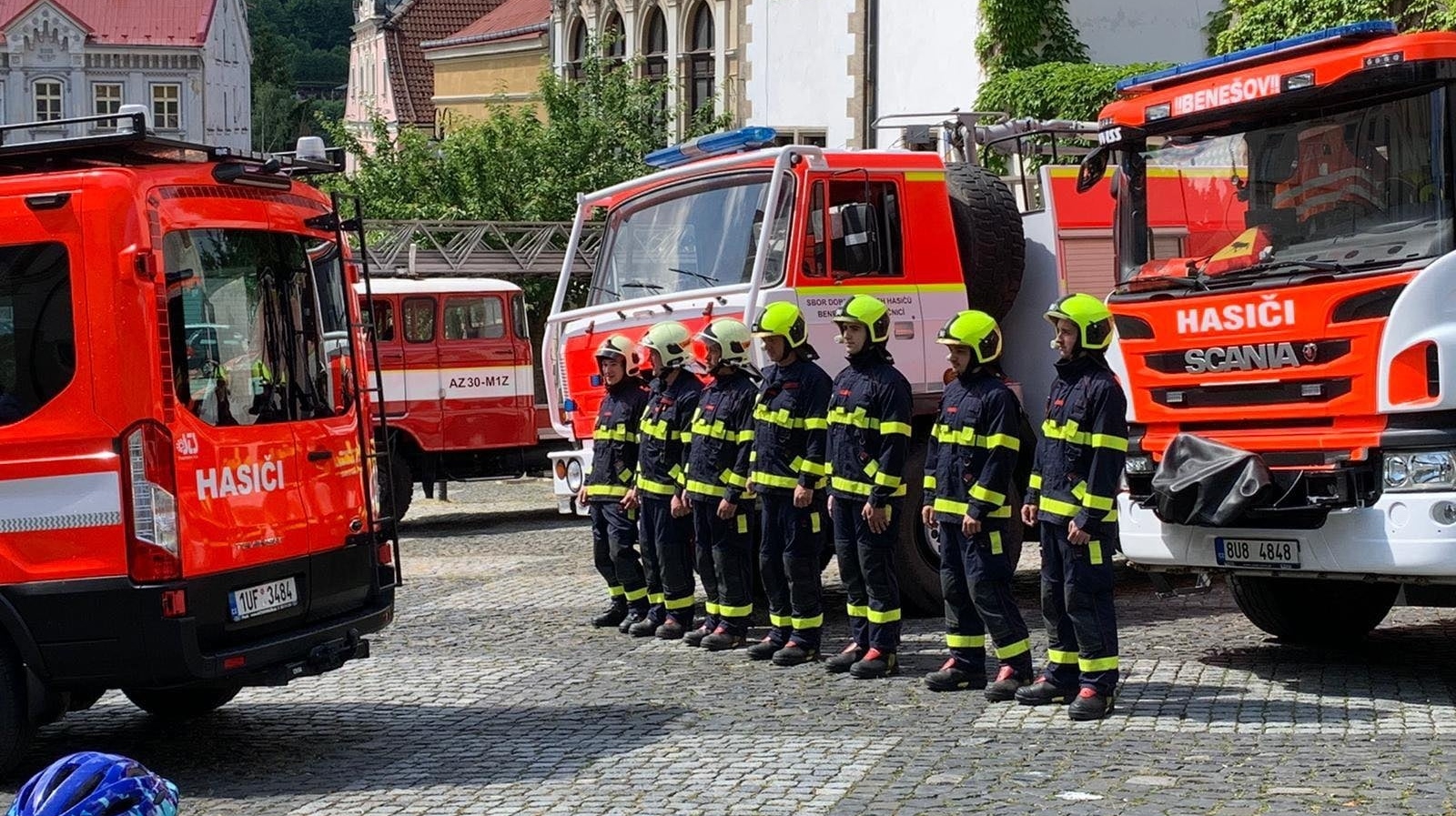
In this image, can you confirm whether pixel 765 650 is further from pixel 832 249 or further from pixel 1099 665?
pixel 1099 665

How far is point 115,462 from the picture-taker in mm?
7523

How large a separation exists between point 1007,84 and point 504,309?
8499 mm

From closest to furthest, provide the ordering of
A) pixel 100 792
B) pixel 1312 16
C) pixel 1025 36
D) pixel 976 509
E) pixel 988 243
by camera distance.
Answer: pixel 100 792
pixel 976 509
pixel 988 243
pixel 1312 16
pixel 1025 36

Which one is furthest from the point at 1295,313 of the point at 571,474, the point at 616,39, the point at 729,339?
the point at 616,39

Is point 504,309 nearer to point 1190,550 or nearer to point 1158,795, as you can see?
point 1190,550

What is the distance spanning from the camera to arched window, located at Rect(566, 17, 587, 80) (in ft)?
137

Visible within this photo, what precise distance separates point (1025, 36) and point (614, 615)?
636 inches

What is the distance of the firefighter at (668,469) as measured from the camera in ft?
38.0

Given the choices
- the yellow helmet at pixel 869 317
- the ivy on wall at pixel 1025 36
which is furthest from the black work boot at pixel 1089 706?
the ivy on wall at pixel 1025 36

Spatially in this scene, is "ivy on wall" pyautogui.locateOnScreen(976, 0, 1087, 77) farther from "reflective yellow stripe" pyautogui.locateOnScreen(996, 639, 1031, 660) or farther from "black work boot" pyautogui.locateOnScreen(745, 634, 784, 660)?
"reflective yellow stripe" pyautogui.locateOnScreen(996, 639, 1031, 660)

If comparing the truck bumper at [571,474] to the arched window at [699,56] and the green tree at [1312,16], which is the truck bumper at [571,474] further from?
the arched window at [699,56]

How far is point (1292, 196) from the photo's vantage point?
9273 mm

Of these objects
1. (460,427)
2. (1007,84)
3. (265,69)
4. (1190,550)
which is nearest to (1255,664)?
(1190,550)

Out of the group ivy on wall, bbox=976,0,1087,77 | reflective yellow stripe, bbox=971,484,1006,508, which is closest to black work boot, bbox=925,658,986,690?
reflective yellow stripe, bbox=971,484,1006,508
